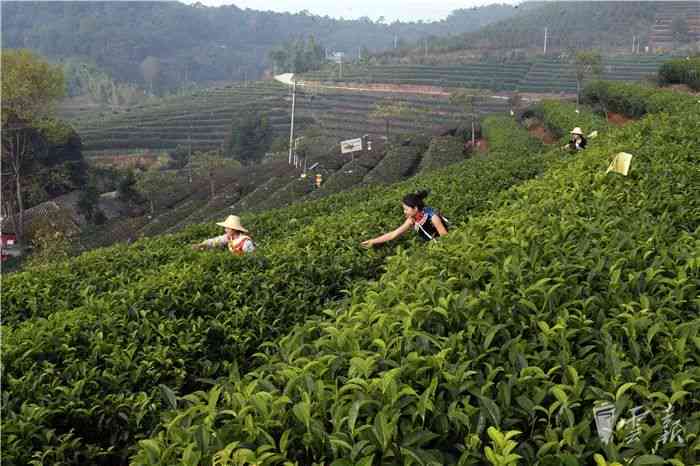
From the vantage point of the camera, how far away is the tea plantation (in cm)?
210

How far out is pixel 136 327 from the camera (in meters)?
4.09

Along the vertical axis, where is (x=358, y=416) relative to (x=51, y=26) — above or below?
below

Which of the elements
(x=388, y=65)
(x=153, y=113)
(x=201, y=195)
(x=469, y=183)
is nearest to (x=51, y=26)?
(x=153, y=113)

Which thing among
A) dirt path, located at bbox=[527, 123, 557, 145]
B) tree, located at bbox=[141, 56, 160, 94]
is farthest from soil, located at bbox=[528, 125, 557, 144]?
tree, located at bbox=[141, 56, 160, 94]

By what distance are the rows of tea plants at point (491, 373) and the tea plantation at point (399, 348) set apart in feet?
0.03

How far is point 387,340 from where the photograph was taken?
8.97ft

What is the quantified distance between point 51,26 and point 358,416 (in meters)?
174

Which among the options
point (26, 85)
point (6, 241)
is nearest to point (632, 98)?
point (26, 85)

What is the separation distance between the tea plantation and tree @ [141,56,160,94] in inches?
5382

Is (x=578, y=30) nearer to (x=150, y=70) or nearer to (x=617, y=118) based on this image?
(x=150, y=70)

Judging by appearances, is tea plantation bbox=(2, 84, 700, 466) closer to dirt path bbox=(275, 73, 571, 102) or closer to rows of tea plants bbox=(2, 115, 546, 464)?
rows of tea plants bbox=(2, 115, 546, 464)

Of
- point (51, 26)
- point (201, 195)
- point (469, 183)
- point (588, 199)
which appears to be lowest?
point (201, 195)

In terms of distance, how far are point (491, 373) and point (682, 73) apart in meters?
32.2

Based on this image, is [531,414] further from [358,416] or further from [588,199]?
[588,199]
